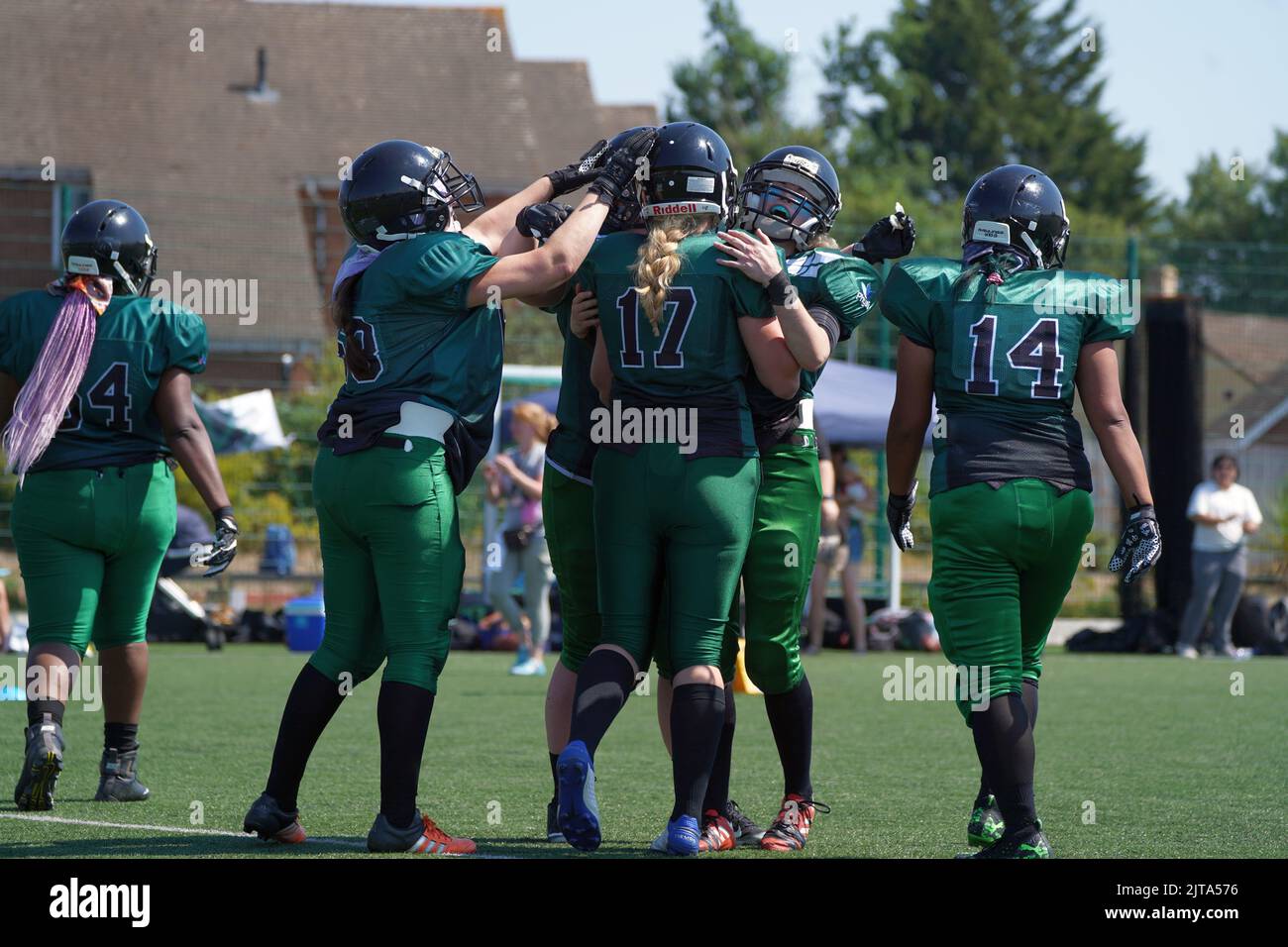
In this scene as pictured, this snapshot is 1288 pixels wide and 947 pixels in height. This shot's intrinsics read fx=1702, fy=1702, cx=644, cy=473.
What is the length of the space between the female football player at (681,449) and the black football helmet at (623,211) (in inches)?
6.0

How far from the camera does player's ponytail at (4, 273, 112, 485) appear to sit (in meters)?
6.04

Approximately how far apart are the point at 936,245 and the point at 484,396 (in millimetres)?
15449

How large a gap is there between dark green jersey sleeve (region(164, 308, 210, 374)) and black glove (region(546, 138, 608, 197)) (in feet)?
5.79

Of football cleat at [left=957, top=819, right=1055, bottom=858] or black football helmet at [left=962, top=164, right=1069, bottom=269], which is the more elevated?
black football helmet at [left=962, top=164, right=1069, bottom=269]

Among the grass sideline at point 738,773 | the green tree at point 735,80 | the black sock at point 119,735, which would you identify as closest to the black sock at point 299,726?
the grass sideline at point 738,773

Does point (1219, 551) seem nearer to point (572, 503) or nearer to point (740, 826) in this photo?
point (740, 826)

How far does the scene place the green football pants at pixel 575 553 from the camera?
5391mm

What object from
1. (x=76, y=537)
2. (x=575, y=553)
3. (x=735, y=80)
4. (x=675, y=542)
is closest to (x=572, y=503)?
(x=575, y=553)

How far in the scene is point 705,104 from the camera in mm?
55781

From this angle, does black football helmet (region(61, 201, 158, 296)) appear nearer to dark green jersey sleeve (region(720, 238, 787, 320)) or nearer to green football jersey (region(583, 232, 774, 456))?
green football jersey (region(583, 232, 774, 456))

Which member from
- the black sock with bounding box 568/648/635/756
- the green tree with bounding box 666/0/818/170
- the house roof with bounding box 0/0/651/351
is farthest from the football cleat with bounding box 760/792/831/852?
the green tree with bounding box 666/0/818/170

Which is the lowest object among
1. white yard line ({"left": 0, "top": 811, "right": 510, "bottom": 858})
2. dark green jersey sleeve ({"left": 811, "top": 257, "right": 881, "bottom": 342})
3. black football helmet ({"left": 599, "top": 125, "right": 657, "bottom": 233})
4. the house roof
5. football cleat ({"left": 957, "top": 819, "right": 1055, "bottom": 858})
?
white yard line ({"left": 0, "top": 811, "right": 510, "bottom": 858})

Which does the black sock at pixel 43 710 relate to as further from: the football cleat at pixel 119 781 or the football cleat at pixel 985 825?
the football cleat at pixel 985 825

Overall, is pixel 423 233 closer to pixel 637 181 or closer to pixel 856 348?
pixel 637 181
